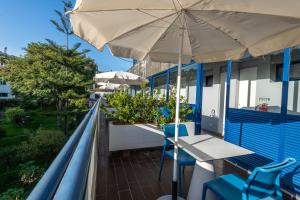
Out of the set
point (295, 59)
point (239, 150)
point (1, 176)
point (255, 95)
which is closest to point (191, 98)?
point (255, 95)

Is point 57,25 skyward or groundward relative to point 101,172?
skyward

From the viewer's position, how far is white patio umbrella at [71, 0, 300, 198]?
1.38 metres

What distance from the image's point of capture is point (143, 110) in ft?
14.6

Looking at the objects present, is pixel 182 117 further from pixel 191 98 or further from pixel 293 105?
pixel 191 98

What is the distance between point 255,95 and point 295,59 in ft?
5.90

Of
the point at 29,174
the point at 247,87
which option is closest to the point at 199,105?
the point at 247,87

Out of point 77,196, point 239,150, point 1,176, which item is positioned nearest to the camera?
point 77,196

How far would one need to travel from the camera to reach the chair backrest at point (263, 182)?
1280 mm

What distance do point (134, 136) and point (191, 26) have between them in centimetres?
261

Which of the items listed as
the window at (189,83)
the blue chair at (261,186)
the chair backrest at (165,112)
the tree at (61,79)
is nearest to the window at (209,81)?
the window at (189,83)

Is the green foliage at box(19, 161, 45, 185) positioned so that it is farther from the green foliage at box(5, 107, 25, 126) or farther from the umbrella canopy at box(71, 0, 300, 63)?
the green foliage at box(5, 107, 25, 126)

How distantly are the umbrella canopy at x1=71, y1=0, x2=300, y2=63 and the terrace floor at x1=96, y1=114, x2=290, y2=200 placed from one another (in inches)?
72.9

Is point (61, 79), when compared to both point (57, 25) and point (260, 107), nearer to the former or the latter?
point (57, 25)

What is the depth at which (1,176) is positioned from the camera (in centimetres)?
865
